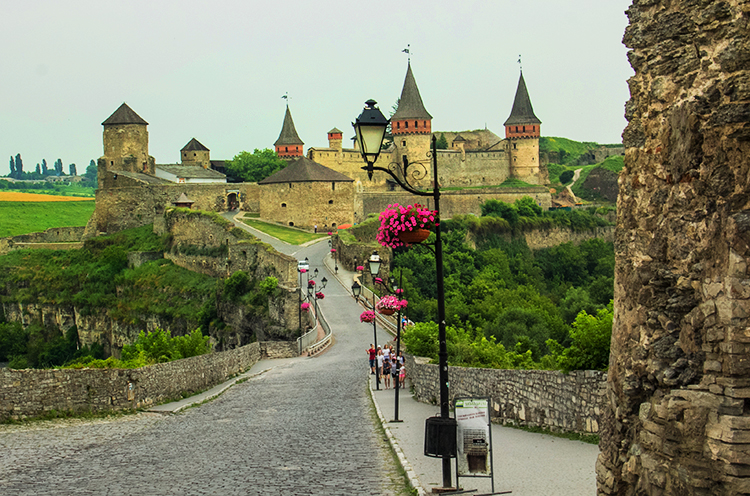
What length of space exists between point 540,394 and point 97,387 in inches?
398

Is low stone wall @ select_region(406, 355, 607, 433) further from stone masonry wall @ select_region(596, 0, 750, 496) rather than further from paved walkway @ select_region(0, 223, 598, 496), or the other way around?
stone masonry wall @ select_region(596, 0, 750, 496)

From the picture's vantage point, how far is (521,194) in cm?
8950

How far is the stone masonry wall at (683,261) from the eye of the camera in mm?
5301

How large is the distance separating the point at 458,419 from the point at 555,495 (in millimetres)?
1360

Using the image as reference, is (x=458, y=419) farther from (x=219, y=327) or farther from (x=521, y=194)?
(x=521, y=194)

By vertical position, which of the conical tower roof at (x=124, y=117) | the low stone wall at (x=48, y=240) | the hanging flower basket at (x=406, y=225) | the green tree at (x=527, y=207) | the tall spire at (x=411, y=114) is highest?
the tall spire at (x=411, y=114)

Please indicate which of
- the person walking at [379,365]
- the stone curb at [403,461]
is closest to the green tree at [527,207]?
the person walking at [379,365]

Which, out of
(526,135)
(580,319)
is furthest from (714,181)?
(526,135)

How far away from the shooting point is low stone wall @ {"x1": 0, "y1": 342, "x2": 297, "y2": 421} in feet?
53.7

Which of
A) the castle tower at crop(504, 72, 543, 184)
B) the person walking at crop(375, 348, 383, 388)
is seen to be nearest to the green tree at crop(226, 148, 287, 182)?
the castle tower at crop(504, 72, 543, 184)

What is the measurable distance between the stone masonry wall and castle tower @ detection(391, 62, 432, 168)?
78536 millimetres

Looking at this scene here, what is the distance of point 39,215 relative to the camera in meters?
104

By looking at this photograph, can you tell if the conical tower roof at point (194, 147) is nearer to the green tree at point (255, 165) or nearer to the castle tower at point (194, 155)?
the castle tower at point (194, 155)

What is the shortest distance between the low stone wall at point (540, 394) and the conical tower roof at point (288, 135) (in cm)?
7549
